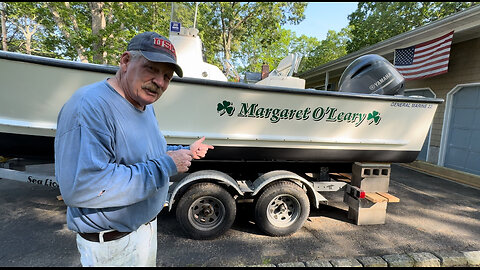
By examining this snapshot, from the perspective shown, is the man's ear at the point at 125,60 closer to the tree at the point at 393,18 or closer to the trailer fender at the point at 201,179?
the trailer fender at the point at 201,179

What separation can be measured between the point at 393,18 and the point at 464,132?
11748 millimetres

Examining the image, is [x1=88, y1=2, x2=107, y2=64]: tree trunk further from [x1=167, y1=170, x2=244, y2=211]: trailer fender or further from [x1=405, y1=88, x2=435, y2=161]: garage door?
[x1=405, y1=88, x2=435, y2=161]: garage door

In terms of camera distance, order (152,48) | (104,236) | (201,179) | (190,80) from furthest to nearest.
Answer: (201,179), (190,80), (104,236), (152,48)

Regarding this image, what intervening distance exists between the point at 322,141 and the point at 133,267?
2599mm

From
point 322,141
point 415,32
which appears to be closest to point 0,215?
point 322,141

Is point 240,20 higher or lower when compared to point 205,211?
higher

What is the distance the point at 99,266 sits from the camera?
1233 millimetres

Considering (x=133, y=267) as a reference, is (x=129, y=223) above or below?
above

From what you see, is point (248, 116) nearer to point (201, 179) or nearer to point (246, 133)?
point (246, 133)

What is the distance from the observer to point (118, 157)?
3.64 feet

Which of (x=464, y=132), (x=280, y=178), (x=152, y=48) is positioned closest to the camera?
(x=152, y=48)

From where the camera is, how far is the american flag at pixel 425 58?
636cm

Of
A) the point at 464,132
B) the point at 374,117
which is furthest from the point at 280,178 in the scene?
the point at 464,132

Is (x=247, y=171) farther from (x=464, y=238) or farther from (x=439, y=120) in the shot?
(x=439, y=120)
